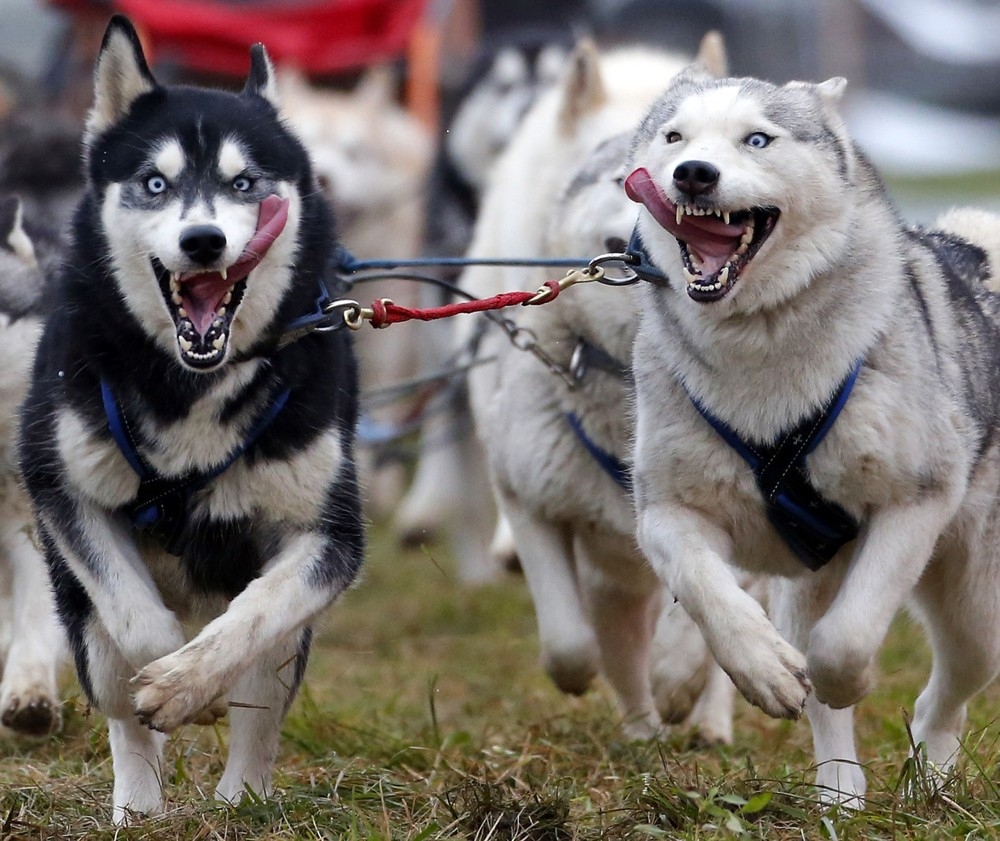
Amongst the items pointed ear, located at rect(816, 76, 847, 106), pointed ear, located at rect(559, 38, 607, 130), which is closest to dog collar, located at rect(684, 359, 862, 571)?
pointed ear, located at rect(816, 76, 847, 106)

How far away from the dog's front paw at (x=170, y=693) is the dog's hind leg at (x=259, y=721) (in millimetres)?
403

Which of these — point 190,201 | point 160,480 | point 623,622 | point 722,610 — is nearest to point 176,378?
point 160,480

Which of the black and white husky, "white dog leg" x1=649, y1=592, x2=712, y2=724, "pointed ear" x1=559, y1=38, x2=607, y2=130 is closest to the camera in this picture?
the black and white husky

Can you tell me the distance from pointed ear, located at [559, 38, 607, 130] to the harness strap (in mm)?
2595

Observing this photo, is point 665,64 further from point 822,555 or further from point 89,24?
point 89,24

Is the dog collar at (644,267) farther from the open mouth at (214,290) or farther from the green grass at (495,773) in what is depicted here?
the green grass at (495,773)

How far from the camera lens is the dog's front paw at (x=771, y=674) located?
301 cm

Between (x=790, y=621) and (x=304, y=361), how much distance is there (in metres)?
1.21

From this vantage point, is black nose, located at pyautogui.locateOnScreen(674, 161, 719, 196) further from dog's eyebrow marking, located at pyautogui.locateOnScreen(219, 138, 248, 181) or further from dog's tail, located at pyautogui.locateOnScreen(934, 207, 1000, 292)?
dog's tail, located at pyautogui.locateOnScreen(934, 207, 1000, 292)

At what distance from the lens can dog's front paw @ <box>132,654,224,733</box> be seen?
3.06m

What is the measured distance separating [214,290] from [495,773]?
1182mm

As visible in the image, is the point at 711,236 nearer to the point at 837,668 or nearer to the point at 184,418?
the point at 837,668

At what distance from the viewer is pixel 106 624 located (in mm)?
3346

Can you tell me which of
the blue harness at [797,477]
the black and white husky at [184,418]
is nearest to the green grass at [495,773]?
the black and white husky at [184,418]
